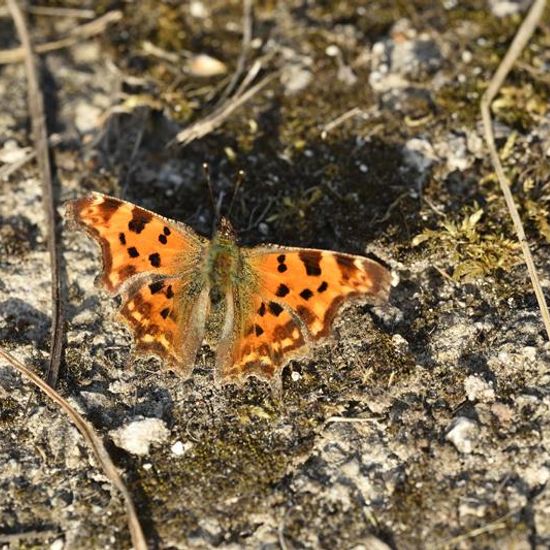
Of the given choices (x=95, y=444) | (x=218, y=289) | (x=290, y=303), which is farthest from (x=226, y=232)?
(x=95, y=444)

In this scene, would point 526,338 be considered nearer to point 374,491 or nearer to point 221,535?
point 374,491

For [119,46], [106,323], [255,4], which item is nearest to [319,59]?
[255,4]

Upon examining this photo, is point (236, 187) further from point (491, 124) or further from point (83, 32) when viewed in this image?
point (83, 32)

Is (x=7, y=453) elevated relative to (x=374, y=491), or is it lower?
elevated

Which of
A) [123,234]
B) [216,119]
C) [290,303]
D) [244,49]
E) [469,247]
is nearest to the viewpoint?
[290,303]

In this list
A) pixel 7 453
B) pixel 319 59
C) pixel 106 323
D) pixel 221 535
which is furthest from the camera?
pixel 319 59

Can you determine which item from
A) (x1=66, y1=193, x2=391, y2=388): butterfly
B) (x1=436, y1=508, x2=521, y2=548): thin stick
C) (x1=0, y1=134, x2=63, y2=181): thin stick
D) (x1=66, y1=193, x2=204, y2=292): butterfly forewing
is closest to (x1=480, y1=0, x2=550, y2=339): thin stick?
(x1=66, y1=193, x2=391, y2=388): butterfly

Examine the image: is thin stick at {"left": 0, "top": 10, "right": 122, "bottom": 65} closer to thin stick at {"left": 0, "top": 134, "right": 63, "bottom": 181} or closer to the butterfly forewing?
thin stick at {"left": 0, "top": 134, "right": 63, "bottom": 181}

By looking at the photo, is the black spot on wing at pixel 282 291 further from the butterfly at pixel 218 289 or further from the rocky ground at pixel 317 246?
the rocky ground at pixel 317 246
